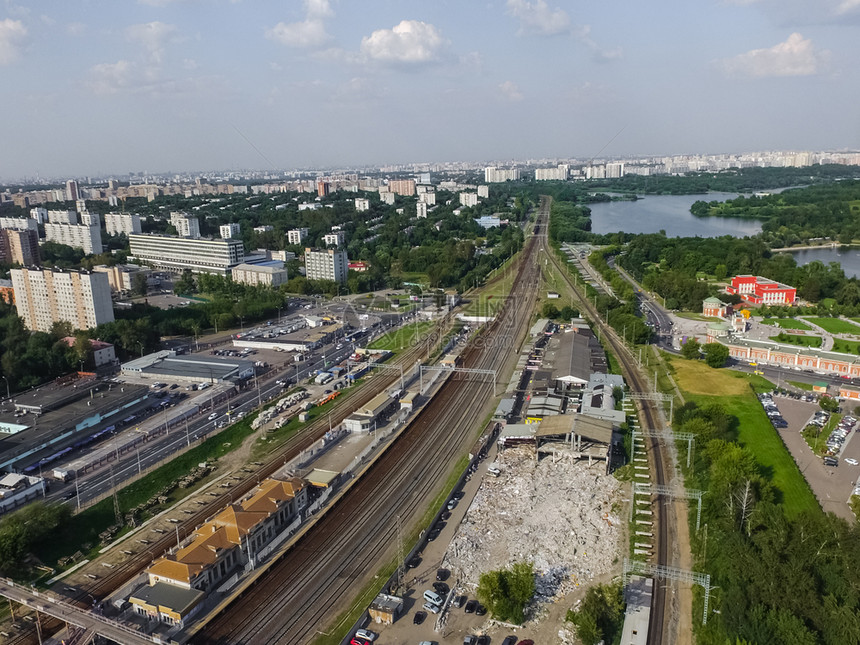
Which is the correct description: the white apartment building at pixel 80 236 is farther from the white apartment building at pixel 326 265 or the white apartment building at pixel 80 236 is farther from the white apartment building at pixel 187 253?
the white apartment building at pixel 326 265

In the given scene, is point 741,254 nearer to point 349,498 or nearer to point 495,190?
point 349,498

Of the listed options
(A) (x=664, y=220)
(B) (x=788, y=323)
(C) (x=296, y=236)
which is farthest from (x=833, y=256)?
(C) (x=296, y=236)

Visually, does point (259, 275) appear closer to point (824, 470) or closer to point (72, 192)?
point (824, 470)

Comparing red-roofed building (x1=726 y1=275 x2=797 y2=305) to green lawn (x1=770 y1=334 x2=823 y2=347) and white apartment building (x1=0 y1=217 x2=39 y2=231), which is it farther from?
white apartment building (x1=0 y1=217 x2=39 y2=231)

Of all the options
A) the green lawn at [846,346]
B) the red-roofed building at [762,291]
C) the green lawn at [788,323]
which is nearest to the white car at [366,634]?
the green lawn at [846,346]

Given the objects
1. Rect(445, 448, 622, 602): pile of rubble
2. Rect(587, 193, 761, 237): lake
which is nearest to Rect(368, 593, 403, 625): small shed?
Rect(445, 448, 622, 602): pile of rubble

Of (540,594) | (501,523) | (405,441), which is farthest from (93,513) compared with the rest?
(540,594)
